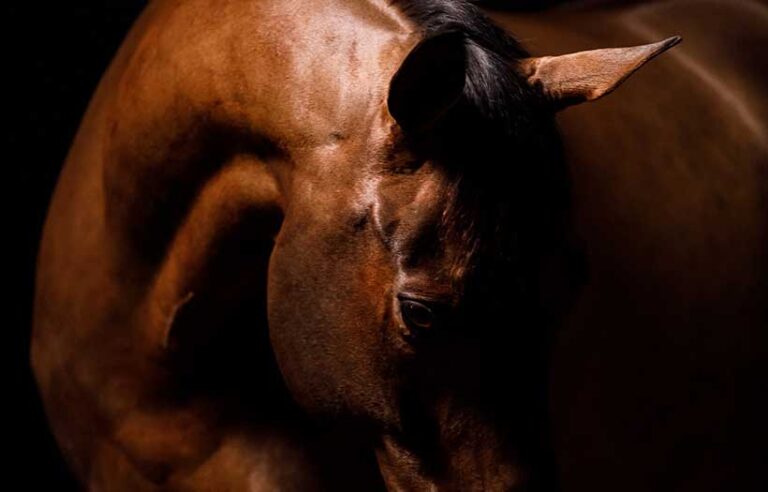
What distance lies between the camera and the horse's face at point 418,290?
0.99m

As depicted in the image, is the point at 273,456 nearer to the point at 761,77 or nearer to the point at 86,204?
the point at 86,204

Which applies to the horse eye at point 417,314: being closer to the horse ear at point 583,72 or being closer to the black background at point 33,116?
the horse ear at point 583,72

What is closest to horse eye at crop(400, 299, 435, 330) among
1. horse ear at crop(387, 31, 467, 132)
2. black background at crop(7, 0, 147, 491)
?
horse ear at crop(387, 31, 467, 132)

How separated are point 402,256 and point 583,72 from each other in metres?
0.20

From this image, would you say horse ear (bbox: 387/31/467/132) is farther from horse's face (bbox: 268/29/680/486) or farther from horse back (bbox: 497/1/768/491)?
horse back (bbox: 497/1/768/491)

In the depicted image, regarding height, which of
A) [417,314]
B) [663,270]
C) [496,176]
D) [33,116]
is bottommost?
[33,116]

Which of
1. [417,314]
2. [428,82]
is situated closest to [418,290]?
[417,314]

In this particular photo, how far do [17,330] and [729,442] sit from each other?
106 centimetres

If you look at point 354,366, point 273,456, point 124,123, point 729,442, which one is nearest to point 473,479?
point 354,366

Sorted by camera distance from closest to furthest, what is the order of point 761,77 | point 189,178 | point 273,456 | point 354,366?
point 354,366
point 189,178
point 273,456
point 761,77

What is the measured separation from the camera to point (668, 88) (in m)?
1.67

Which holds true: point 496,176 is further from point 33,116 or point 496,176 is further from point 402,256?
point 33,116

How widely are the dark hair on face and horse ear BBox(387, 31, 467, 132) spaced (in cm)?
2

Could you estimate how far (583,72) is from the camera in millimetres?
1006
